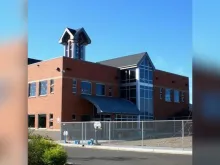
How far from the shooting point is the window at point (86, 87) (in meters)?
38.2

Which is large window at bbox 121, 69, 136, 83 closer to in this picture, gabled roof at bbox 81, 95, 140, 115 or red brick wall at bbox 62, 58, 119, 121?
gabled roof at bbox 81, 95, 140, 115

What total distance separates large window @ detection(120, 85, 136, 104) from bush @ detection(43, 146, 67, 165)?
104 feet

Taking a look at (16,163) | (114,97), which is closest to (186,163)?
(16,163)

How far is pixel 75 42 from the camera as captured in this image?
53.8 m

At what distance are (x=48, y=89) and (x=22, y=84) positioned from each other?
35.0 meters

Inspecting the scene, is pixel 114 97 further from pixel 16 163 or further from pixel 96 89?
pixel 16 163

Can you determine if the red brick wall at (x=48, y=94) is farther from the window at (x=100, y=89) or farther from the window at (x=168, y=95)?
the window at (x=168, y=95)

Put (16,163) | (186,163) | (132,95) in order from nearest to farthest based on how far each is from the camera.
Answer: (16,163)
(186,163)
(132,95)

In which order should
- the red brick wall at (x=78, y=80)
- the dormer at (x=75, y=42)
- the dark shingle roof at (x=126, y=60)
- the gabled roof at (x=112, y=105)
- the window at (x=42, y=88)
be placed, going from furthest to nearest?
the dormer at (x=75, y=42) < the dark shingle roof at (x=126, y=60) < the window at (x=42, y=88) < the gabled roof at (x=112, y=105) < the red brick wall at (x=78, y=80)

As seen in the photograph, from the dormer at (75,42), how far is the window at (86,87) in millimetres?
15752

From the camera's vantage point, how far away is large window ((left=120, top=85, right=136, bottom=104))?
140 feet

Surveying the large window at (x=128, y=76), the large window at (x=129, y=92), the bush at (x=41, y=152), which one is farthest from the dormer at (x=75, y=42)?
the bush at (x=41, y=152)

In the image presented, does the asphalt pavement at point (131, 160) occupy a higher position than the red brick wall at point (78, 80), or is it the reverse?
the red brick wall at point (78, 80)

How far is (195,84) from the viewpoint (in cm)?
298
